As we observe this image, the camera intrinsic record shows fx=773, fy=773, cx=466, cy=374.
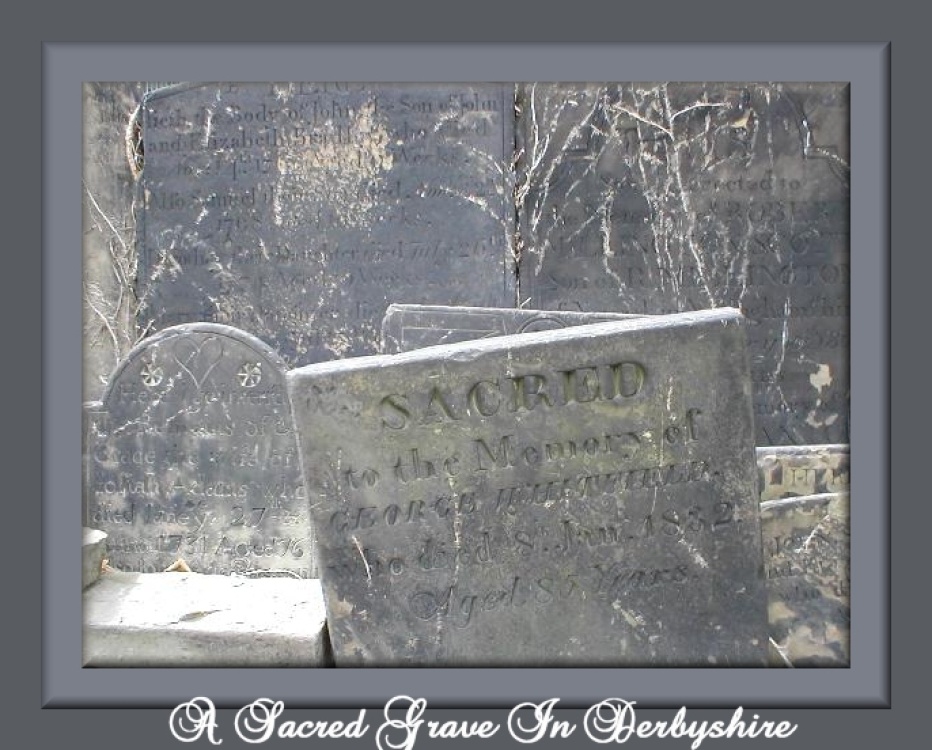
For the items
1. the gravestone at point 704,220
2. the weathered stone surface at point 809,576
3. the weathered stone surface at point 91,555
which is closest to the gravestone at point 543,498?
the weathered stone surface at point 809,576

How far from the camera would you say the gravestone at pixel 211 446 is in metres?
3.88

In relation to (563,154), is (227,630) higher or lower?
lower

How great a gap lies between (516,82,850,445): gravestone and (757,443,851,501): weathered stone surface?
156cm

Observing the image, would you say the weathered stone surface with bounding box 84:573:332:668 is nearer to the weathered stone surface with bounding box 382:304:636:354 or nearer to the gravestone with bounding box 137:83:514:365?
the weathered stone surface with bounding box 382:304:636:354

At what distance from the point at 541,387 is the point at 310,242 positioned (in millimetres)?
2934

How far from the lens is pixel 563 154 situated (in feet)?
15.3

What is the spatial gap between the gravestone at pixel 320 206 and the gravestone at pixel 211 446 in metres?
0.95

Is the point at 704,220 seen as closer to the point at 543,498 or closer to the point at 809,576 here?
the point at 809,576

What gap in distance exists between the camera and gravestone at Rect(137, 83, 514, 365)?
4688 mm

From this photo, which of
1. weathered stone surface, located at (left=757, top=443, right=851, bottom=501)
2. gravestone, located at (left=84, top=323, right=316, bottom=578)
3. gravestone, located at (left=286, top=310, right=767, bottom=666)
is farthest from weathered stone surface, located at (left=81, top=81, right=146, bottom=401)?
weathered stone surface, located at (left=757, top=443, right=851, bottom=501)

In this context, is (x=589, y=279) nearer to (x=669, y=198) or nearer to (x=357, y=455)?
(x=669, y=198)

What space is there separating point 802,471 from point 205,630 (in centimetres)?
234

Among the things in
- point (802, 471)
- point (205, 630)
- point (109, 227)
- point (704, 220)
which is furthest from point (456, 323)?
point (109, 227)

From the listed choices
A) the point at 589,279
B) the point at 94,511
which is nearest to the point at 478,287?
the point at 589,279
